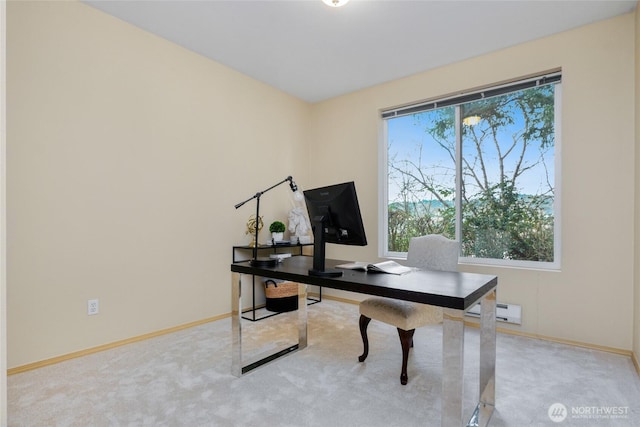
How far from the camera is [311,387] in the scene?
2045mm

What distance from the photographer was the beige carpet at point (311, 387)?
174 centimetres

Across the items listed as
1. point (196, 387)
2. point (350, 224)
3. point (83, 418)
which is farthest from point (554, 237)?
point (83, 418)

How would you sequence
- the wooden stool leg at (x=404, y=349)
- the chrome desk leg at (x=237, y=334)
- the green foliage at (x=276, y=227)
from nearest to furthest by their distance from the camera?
the wooden stool leg at (x=404, y=349) → the chrome desk leg at (x=237, y=334) → the green foliage at (x=276, y=227)

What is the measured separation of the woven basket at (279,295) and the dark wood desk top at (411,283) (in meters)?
1.46

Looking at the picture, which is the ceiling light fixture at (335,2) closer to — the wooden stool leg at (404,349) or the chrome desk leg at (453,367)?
the chrome desk leg at (453,367)

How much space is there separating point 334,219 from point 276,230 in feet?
6.24

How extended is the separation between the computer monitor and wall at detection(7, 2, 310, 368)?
1642mm

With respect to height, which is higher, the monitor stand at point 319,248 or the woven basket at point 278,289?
the monitor stand at point 319,248

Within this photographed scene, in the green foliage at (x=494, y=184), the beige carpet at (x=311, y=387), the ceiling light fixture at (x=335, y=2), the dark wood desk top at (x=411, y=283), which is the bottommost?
the beige carpet at (x=311, y=387)

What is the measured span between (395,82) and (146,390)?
140 inches

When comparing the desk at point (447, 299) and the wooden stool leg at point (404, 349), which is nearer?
the desk at point (447, 299)

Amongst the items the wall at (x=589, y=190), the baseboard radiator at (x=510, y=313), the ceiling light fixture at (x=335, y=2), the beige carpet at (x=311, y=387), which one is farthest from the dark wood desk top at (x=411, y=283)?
the ceiling light fixture at (x=335, y=2)

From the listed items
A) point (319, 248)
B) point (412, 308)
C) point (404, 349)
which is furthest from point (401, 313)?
point (319, 248)

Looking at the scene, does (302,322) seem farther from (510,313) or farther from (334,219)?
(510,313)
